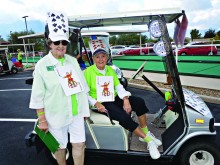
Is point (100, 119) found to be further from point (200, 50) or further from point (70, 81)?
point (200, 50)

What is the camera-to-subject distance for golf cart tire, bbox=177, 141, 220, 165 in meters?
2.33

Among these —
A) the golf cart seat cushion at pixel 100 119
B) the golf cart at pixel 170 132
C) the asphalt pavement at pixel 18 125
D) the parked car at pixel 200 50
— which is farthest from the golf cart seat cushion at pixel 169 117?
the parked car at pixel 200 50

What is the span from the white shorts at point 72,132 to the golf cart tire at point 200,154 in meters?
1.17

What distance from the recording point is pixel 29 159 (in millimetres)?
3021

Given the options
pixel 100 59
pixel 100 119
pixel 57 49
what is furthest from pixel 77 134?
pixel 100 59

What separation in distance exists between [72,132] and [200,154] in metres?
1.45

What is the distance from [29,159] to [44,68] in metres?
1.69

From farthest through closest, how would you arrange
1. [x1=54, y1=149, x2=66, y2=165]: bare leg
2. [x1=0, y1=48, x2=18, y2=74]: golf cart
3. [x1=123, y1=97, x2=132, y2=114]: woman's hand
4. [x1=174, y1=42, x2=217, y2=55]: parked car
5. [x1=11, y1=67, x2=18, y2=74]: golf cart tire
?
1. [x1=174, y1=42, x2=217, y2=55]: parked car
2. [x1=11, y1=67, x2=18, y2=74]: golf cart tire
3. [x1=0, y1=48, x2=18, y2=74]: golf cart
4. [x1=123, y1=97, x2=132, y2=114]: woman's hand
5. [x1=54, y1=149, x2=66, y2=165]: bare leg

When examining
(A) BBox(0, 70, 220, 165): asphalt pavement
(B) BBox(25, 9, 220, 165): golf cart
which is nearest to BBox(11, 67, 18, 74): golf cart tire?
(A) BBox(0, 70, 220, 165): asphalt pavement

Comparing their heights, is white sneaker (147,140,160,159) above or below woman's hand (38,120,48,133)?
below

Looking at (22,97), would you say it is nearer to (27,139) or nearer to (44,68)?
(27,139)

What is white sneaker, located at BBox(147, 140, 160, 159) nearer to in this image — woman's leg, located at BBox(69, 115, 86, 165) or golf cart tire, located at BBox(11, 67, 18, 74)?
woman's leg, located at BBox(69, 115, 86, 165)

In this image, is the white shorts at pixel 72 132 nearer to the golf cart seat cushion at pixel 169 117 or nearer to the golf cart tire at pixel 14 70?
the golf cart seat cushion at pixel 169 117

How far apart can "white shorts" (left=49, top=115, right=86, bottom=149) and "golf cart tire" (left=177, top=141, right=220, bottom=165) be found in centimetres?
117
